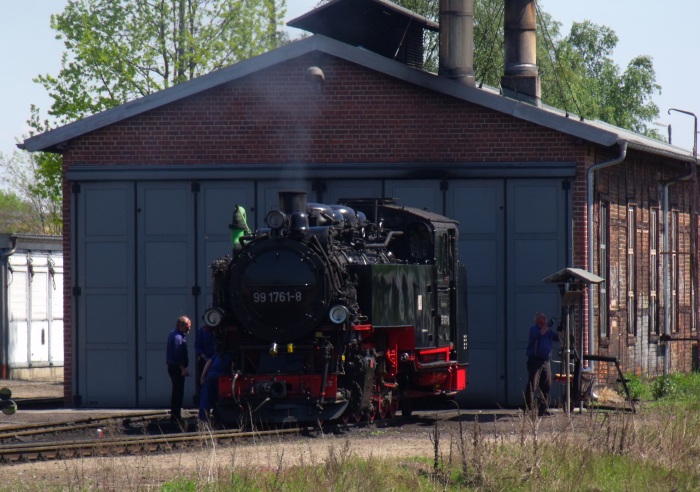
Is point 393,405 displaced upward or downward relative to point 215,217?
downward

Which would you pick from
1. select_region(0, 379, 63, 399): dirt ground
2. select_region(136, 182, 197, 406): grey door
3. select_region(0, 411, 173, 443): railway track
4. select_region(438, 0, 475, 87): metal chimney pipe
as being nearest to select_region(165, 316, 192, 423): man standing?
select_region(0, 411, 173, 443): railway track

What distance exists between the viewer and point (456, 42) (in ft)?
70.7

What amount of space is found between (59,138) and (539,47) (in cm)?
2713

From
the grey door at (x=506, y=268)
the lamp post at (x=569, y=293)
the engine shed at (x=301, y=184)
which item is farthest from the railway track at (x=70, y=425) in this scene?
the lamp post at (x=569, y=293)

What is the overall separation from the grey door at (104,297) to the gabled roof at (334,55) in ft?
3.29

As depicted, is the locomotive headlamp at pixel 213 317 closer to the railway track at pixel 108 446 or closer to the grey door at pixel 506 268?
the railway track at pixel 108 446

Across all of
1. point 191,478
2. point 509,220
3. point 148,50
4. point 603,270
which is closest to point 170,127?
point 509,220

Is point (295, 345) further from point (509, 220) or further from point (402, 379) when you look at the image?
point (509, 220)

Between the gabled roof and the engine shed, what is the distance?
3cm

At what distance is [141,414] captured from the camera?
17469mm

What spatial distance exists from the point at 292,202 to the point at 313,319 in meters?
1.76

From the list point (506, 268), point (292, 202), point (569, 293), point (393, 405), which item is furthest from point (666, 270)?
point (292, 202)

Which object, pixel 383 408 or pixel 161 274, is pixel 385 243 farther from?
pixel 161 274

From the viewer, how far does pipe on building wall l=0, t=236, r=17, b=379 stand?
26016 mm
